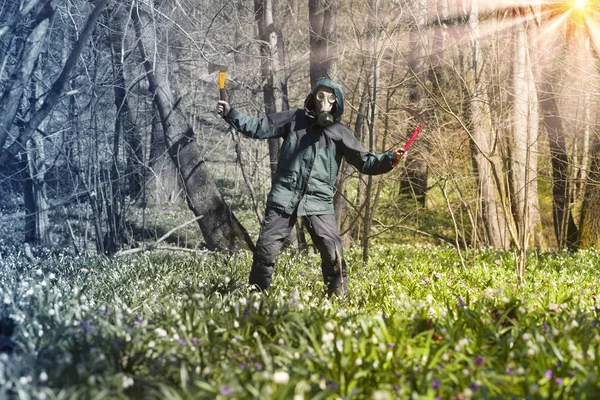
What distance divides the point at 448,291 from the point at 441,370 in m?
2.84

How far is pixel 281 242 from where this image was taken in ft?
17.6

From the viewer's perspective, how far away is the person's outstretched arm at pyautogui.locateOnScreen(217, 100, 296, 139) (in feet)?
17.2

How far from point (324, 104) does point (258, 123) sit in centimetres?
59

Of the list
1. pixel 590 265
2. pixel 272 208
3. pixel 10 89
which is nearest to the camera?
pixel 272 208

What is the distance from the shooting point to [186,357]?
3098mm

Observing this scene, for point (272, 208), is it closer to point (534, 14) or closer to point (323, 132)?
point (323, 132)

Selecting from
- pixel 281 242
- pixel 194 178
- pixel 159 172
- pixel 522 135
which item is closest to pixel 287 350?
pixel 281 242

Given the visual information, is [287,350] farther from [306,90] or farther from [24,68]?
[306,90]

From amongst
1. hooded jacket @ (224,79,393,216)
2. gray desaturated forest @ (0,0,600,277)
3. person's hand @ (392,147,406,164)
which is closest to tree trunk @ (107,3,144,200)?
gray desaturated forest @ (0,0,600,277)

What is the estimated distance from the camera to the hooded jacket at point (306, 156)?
530cm

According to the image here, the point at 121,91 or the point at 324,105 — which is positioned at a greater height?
the point at 121,91

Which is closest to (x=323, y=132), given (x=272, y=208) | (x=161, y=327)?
(x=272, y=208)

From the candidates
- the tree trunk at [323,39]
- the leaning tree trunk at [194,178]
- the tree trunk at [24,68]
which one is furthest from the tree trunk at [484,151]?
the tree trunk at [24,68]

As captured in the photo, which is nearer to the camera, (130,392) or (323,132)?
(130,392)
